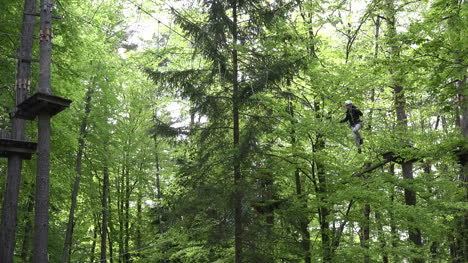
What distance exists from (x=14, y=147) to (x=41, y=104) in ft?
5.85

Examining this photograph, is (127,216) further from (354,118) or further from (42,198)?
(42,198)

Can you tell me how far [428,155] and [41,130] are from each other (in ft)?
27.1

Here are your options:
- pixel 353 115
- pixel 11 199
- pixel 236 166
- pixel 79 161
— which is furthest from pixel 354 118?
pixel 79 161

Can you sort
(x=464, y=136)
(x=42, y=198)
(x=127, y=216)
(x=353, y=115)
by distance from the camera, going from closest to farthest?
1. (x=42, y=198)
2. (x=353, y=115)
3. (x=464, y=136)
4. (x=127, y=216)

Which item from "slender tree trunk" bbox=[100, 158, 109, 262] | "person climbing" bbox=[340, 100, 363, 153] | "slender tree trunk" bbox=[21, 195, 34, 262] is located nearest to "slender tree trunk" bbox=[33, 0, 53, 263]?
"person climbing" bbox=[340, 100, 363, 153]

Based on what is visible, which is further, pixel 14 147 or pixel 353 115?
pixel 353 115

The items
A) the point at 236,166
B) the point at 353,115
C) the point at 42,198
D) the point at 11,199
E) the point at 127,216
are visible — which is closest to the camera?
the point at 42,198

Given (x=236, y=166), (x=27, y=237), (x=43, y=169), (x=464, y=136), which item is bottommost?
(x=27, y=237)

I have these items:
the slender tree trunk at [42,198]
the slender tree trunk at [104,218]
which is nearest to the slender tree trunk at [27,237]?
the slender tree trunk at [104,218]

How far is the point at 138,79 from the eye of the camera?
838 inches

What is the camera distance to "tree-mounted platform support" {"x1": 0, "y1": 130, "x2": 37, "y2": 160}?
844 cm

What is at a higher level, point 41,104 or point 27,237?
point 41,104

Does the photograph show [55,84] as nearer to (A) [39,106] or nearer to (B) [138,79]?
(A) [39,106]

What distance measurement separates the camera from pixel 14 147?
8.50m
